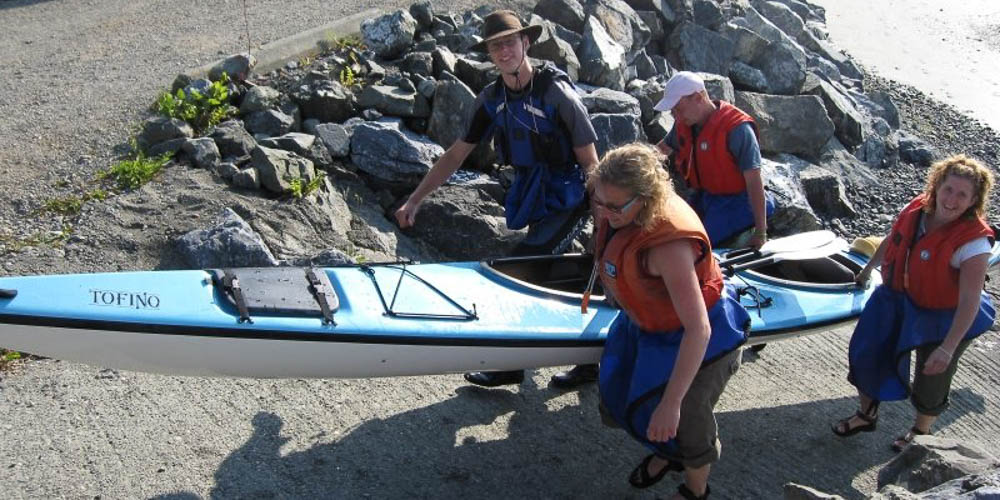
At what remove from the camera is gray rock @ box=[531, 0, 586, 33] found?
898 cm

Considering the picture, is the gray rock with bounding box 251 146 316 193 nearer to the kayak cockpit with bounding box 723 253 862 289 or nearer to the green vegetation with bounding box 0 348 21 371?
the green vegetation with bounding box 0 348 21 371

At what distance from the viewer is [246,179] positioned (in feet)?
20.4

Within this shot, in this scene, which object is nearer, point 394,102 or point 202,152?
point 202,152

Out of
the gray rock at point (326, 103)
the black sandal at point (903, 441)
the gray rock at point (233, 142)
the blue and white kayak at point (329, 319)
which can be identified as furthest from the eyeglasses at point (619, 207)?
the gray rock at point (326, 103)

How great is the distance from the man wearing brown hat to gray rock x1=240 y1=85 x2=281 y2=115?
99.4 inches

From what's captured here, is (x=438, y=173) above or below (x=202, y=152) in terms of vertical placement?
above

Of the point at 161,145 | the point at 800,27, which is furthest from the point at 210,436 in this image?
the point at 800,27

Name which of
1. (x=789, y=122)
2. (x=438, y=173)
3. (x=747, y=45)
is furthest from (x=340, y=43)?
(x=747, y=45)

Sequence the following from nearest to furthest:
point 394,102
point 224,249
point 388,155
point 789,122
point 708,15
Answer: point 224,249 → point 388,155 → point 394,102 → point 789,122 → point 708,15

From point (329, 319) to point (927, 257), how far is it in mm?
2558

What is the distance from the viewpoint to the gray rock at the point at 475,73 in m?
7.52

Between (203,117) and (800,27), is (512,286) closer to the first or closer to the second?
(203,117)

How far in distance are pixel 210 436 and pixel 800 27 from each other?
9790 millimetres

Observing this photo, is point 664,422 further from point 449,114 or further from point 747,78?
point 747,78
